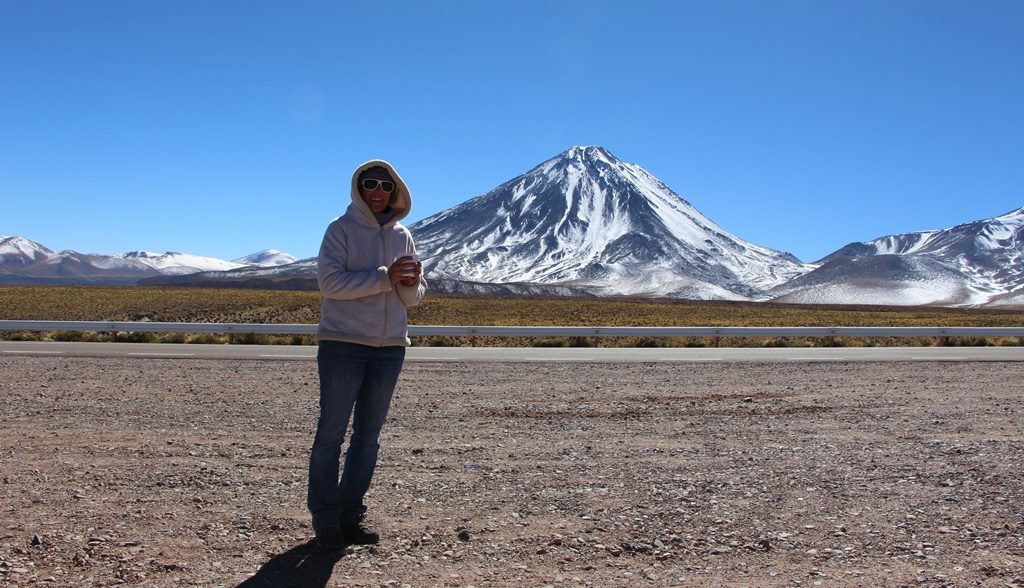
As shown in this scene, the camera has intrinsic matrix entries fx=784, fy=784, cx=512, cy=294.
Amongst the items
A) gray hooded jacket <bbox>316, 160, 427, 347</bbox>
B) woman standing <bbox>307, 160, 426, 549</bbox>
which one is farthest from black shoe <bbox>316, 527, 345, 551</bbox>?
gray hooded jacket <bbox>316, 160, 427, 347</bbox>

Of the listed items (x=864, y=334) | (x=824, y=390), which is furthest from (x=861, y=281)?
(x=824, y=390)

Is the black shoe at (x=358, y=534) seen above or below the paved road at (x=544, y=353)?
below

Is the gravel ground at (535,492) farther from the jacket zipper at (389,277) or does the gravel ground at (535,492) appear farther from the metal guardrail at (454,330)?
the metal guardrail at (454,330)

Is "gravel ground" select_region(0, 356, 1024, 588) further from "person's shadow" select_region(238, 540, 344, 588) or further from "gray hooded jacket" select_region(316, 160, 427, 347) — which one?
"gray hooded jacket" select_region(316, 160, 427, 347)

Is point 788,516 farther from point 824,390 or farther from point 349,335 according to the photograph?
point 824,390

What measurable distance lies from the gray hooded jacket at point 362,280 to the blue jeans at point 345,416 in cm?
9

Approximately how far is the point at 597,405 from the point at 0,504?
6297 mm

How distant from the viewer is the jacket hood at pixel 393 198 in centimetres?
425

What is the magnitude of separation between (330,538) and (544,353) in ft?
48.4

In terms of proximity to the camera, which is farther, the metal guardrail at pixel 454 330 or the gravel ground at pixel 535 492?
the metal guardrail at pixel 454 330

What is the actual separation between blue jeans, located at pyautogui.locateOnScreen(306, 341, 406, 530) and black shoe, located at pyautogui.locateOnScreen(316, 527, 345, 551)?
0.08ft

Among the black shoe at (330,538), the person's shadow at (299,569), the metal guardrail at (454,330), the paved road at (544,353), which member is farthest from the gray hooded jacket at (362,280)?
the metal guardrail at (454,330)

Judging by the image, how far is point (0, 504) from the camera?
15.1ft

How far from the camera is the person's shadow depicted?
357 cm
